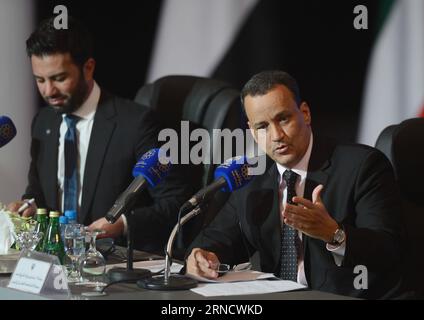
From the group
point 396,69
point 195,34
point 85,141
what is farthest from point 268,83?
point 195,34

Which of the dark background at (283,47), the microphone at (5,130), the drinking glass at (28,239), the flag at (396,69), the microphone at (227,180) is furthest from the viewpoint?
the dark background at (283,47)

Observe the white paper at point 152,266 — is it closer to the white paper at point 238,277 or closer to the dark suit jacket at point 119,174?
the white paper at point 238,277

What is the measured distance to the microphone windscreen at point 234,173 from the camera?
2654 millimetres

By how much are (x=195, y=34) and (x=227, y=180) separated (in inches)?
95.2

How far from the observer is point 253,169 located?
2.99 metres

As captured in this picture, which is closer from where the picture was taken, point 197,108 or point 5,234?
point 5,234

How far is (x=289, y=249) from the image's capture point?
3.02 meters

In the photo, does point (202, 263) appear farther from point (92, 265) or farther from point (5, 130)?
point (5, 130)

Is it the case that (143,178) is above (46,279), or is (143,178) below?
above

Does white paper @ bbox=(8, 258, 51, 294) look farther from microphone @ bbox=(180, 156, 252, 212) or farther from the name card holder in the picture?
microphone @ bbox=(180, 156, 252, 212)

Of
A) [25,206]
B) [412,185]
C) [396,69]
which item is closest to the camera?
[412,185]

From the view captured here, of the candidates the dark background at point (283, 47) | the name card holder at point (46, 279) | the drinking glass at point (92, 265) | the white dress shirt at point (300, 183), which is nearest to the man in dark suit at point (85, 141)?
the dark background at point (283, 47)

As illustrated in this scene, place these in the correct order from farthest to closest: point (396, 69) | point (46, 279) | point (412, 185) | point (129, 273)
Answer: point (396, 69) < point (412, 185) < point (129, 273) < point (46, 279)

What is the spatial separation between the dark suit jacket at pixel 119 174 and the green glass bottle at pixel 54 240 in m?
0.96
